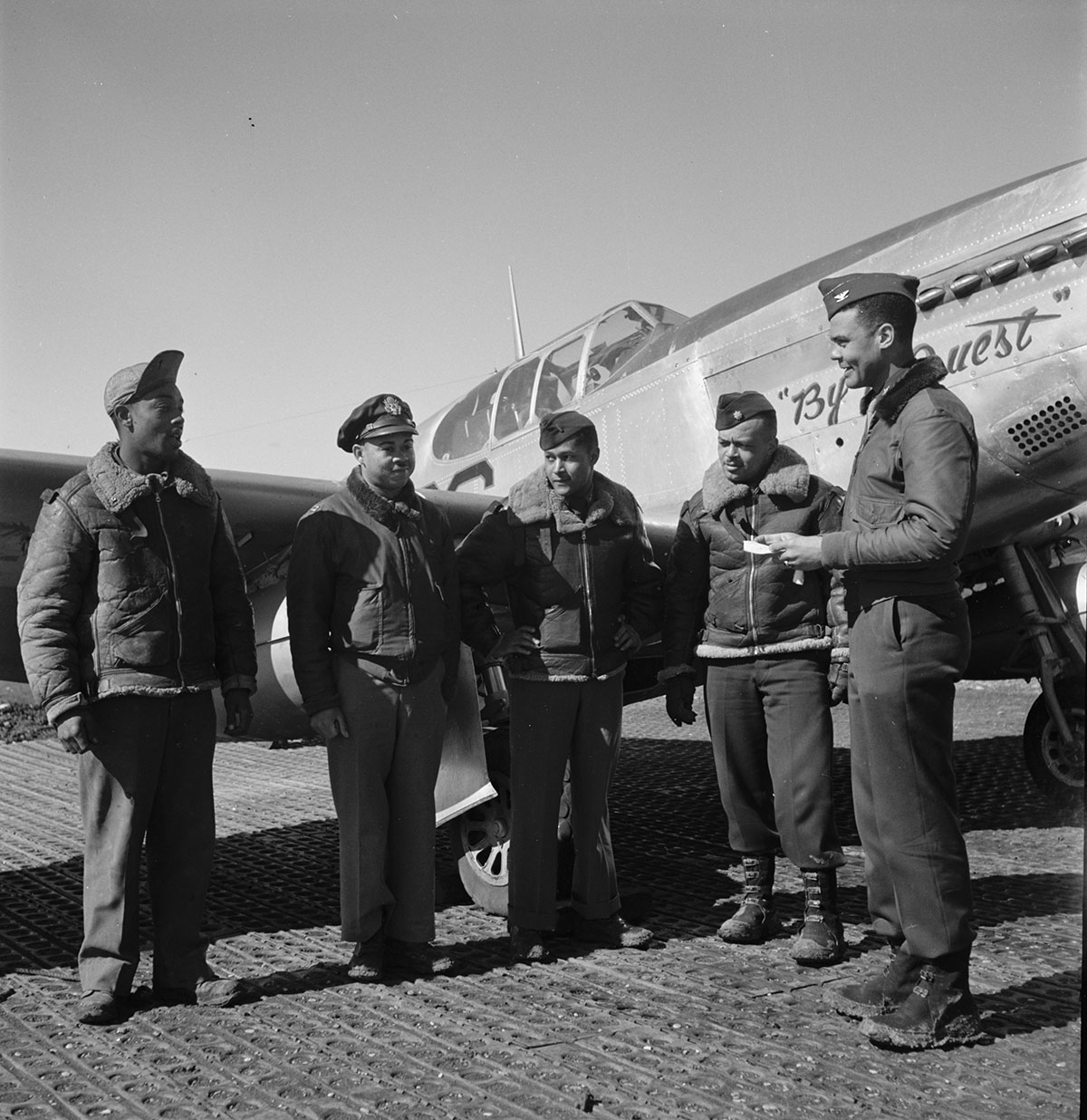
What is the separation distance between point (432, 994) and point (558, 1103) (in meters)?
0.95

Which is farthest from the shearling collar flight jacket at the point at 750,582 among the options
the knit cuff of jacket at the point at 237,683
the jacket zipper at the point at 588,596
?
the knit cuff of jacket at the point at 237,683

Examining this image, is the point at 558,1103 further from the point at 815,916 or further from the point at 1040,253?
the point at 1040,253

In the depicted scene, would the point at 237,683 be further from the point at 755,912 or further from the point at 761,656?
the point at 755,912

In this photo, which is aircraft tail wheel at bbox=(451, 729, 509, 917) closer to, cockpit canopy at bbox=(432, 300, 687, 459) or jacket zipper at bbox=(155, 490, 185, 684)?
jacket zipper at bbox=(155, 490, 185, 684)

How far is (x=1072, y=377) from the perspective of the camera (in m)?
4.70

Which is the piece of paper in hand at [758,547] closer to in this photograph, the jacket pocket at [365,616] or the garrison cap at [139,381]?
the jacket pocket at [365,616]

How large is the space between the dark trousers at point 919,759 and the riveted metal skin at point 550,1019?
324 mm

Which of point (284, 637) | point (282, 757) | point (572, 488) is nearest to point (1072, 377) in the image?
point (572, 488)

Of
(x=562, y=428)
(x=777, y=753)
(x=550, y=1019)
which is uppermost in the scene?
(x=562, y=428)

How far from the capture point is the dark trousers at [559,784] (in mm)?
4047

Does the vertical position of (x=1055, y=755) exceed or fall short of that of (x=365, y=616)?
it falls short

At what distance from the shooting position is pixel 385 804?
3.85m

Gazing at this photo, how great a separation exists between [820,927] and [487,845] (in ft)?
4.71

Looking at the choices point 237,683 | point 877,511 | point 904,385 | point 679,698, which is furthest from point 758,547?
point 237,683
